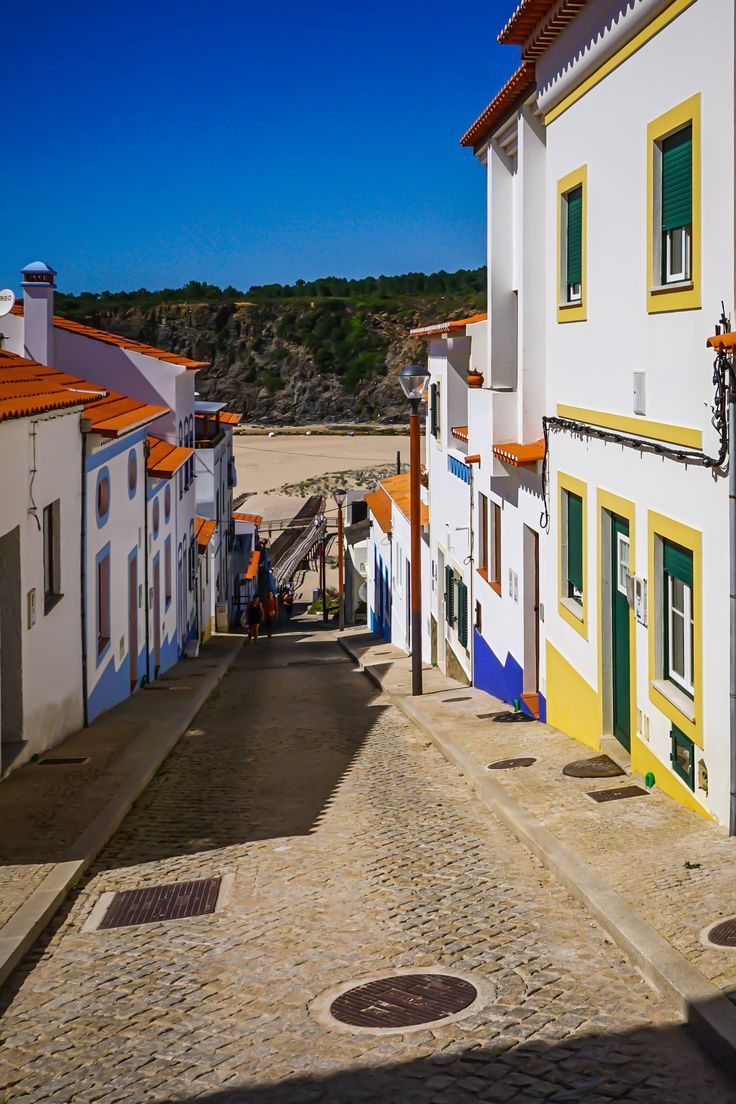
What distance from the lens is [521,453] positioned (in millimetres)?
14578

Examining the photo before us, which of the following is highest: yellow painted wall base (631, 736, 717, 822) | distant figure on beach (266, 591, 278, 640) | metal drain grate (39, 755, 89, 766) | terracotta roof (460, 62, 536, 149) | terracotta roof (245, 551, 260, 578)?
terracotta roof (460, 62, 536, 149)

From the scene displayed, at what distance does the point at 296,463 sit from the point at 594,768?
92.6 meters

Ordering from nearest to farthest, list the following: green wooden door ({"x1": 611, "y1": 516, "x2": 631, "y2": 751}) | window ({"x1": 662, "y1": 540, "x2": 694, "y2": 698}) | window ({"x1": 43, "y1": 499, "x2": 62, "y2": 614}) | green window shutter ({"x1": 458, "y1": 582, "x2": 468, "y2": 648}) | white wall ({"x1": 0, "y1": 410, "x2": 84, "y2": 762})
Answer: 1. window ({"x1": 662, "y1": 540, "x2": 694, "y2": 698})
2. green wooden door ({"x1": 611, "y1": 516, "x2": 631, "y2": 751})
3. white wall ({"x1": 0, "y1": 410, "x2": 84, "y2": 762})
4. window ({"x1": 43, "y1": 499, "x2": 62, "y2": 614})
5. green window shutter ({"x1": 458, "y1": 582, "x2": 468, "y2": 648})

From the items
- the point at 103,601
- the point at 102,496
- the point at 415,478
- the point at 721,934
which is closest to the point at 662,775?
the point at 721,934

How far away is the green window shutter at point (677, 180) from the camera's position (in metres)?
8.86

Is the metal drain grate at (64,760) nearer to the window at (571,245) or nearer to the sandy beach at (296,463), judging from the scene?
the window at (571,245)

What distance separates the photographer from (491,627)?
18.4 metres

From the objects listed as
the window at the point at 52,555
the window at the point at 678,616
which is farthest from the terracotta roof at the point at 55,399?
the window at the point at 678,616

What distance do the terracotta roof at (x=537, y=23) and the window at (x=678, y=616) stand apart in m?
5.39

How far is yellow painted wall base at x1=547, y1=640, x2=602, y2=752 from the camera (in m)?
12.3

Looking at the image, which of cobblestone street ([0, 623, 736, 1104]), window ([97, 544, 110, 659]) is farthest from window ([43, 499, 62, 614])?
cobblestone street ([0, 623, 736, 1104])

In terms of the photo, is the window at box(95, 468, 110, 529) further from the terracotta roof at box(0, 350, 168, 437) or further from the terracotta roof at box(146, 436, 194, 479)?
the terracotta roof at box(146, 436, 194, 479)

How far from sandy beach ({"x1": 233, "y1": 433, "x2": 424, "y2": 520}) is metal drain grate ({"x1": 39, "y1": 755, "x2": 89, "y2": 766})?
56064 millimetres

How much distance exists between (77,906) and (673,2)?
297 inches
